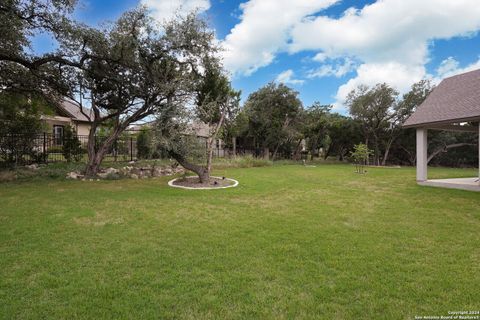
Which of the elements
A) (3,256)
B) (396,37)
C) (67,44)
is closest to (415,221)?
(3,256)

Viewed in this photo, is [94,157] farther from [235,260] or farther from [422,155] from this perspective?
[422,155]

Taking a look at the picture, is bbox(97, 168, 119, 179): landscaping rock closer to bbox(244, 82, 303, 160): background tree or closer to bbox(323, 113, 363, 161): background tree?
bbox(244, 82, 303, 160): background tree

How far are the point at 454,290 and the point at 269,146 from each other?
21.4 meters

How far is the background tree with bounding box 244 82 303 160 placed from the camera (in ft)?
70.4

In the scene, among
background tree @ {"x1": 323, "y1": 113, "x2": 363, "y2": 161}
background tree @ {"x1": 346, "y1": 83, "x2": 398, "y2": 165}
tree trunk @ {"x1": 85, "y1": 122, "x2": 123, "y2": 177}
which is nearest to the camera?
tree trunk @ {"x1": 85, "y1": 122, "x2": 123, "y2": 177}

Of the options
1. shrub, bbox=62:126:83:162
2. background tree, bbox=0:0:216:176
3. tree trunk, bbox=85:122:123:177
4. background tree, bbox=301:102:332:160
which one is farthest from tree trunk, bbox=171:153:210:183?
background tree, bbox=301:102:332:160

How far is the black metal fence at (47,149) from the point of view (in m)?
10.5

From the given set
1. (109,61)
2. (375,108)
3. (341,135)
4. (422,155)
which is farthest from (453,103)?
(341,135)

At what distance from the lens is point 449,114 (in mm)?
8977

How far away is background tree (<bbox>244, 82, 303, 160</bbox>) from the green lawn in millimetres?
16456

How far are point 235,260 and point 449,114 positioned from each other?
981cm

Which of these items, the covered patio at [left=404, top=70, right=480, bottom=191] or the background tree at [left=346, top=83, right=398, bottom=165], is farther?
the background tree at [left=346, top=83, right=398, bottom=165]

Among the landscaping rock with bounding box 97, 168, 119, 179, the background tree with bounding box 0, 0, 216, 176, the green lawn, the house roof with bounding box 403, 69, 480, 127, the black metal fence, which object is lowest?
the green lawn

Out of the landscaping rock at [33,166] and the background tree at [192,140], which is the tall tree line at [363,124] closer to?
the background tree at [192,140]
